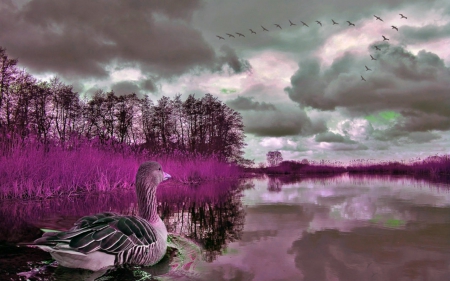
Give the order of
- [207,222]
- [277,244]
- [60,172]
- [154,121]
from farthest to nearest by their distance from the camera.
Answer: [154,121]
[60,172]
[207,222]
[277,244]

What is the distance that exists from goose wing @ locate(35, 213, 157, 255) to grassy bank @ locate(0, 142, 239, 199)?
7050 millimetres

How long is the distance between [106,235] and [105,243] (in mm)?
84

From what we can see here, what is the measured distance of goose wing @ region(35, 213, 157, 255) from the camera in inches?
111

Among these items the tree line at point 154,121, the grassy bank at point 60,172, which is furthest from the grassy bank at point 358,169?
the grassy bank at point 60,172

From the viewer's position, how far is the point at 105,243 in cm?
297

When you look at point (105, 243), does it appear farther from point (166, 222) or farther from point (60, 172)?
point (60, 172)

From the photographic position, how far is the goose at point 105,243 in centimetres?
281

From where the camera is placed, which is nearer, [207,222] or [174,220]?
[207,222]

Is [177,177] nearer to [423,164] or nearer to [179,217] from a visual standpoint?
[179,217]

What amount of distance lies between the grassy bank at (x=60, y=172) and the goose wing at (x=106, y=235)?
705 centimetres

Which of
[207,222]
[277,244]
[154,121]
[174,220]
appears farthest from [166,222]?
[154,121]

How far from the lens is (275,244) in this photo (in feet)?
13.3

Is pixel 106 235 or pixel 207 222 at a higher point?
pixel 106 235

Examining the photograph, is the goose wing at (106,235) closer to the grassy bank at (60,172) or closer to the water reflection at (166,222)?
the water reflection at (166,222)
